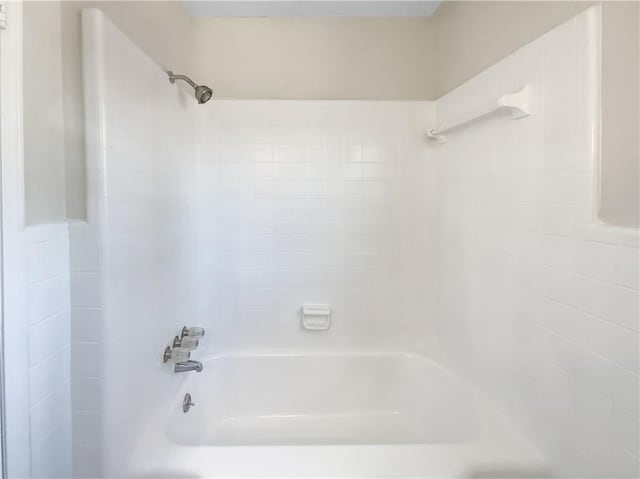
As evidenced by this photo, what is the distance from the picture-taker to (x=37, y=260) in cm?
108

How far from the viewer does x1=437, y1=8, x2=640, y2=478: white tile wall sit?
105cm

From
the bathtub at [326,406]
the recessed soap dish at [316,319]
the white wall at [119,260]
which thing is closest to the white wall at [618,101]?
the bathtub at [326,406]

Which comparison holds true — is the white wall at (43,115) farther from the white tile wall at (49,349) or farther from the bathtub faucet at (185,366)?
the bathtub faucet at (185,366)

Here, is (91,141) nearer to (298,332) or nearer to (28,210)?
(28,210)

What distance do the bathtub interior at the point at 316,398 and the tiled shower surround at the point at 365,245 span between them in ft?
0.34

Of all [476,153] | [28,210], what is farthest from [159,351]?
[476,153]

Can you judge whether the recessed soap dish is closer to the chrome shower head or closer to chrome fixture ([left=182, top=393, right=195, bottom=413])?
chrome fixture ([left=182, top=393, right=195, bottom=413])

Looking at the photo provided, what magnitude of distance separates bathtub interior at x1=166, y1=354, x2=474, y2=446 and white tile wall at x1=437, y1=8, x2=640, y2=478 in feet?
1.75

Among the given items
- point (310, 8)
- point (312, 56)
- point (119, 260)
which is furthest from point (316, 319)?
point (310, 8)

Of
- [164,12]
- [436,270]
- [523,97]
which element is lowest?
[436,270]

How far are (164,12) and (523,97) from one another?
1593mm

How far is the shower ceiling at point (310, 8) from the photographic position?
2.21m

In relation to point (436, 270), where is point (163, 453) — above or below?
below

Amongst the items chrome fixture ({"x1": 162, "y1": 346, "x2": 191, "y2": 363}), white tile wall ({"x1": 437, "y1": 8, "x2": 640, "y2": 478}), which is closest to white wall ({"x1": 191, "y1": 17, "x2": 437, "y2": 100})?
white tile wall ({"x1": 437, "y1": 8, "x2": 640, "y2": 478})
